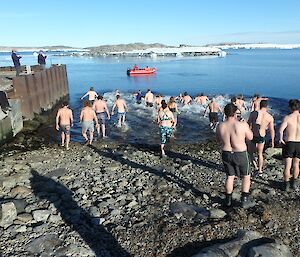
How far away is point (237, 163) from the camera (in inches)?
244

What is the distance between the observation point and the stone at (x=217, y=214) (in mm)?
6193

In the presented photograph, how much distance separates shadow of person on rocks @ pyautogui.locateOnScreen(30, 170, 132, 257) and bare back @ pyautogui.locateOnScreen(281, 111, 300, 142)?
157 inches

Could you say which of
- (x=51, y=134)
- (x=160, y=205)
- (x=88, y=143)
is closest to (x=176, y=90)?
(x=51, y=134)

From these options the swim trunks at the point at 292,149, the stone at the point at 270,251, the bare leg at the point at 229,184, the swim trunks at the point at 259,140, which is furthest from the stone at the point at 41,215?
the swim trunks at the point at 259,140

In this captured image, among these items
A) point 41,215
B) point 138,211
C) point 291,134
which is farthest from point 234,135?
point 41,215

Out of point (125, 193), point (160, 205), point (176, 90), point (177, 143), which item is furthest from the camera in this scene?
point (176, 90)

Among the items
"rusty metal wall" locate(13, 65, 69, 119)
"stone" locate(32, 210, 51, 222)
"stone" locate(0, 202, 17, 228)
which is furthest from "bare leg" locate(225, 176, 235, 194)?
"rusty metal wall" locate(13, 65, 69, 119)

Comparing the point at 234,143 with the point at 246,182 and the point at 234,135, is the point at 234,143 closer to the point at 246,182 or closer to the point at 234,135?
the point at 234,135

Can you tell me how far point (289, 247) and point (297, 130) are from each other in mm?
2561

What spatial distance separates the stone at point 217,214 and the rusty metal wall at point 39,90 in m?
12.9

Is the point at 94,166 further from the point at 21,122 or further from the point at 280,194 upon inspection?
the point at 21,122

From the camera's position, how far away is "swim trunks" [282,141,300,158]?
23.2 ft

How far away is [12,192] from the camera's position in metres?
7.62

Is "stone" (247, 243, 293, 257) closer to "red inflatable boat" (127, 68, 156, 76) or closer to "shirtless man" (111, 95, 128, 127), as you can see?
"shirtless man" (111, 95, 128, 127)
